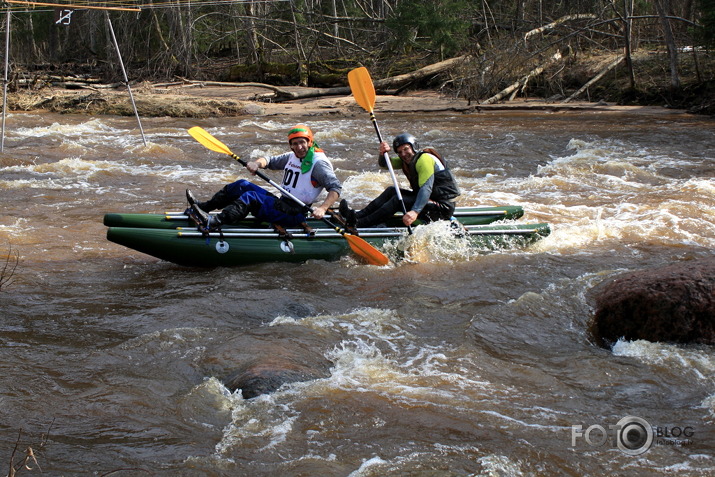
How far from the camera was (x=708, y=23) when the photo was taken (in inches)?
474

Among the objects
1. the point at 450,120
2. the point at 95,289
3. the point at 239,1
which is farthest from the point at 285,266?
the point at 239,1

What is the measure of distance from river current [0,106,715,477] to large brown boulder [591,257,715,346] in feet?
0.30

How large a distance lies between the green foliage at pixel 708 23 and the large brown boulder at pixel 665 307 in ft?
30.6

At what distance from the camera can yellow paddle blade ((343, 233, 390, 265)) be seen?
5789mm

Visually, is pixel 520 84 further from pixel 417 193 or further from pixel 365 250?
pixel 365 250

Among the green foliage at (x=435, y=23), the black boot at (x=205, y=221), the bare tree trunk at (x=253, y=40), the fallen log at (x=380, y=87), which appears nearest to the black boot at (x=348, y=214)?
the black boot at (x=205, y=221)

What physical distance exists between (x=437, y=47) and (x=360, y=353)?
14.6 metres

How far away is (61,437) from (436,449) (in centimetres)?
168

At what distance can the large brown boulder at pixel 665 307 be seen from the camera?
13.1 feet

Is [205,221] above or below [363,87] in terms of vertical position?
below

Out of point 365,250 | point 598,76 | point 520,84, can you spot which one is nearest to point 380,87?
point 520,84

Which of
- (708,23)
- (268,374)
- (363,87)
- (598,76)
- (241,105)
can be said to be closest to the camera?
(268,374)

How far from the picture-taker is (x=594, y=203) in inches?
311

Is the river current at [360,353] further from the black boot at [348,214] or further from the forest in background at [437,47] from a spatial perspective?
the forest in background at [437,47]
